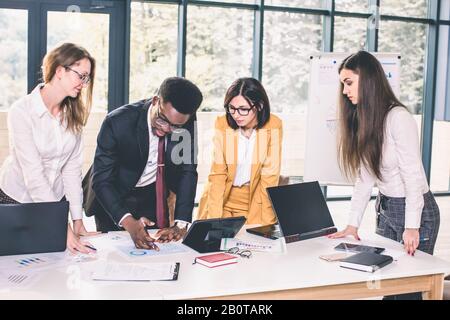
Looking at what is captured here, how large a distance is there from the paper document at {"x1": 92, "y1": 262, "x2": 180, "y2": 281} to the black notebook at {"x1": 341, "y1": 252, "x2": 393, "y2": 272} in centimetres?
68

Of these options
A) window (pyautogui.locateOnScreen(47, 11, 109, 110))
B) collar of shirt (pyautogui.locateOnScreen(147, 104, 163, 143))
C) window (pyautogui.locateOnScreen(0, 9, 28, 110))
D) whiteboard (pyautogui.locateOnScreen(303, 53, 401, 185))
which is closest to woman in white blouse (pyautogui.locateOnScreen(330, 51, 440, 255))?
collar of shirt (pyautogui.locateOnScreen(147, 104, 163, 143))

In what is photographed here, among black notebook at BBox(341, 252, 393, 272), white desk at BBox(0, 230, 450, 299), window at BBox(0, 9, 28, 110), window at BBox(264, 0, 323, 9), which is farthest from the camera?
window at BBox(264, 0, 323, 9)

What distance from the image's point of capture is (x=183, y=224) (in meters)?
2.95

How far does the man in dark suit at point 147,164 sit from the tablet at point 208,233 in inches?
6.6

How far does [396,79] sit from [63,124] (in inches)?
144

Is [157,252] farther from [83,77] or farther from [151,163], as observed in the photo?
[83,77]

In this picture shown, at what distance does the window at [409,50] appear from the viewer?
787 centimetres

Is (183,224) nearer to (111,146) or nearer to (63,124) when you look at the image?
(111,146)

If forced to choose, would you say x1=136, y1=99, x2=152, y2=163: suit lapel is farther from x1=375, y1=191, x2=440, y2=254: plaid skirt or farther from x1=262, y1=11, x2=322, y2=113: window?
x1=262, y1=11, x2=322, y2=113: window

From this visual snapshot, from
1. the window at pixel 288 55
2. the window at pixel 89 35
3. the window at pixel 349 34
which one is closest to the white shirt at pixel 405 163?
the window at pixel 89 35

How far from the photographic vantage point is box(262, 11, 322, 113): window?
24.1 feet

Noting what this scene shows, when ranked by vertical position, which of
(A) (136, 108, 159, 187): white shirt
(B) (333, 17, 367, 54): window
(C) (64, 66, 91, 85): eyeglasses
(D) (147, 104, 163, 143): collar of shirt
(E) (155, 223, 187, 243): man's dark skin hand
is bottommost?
(E) (155, 223, 187, 243): man's dark skin hand

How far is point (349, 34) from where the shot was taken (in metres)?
7.65
